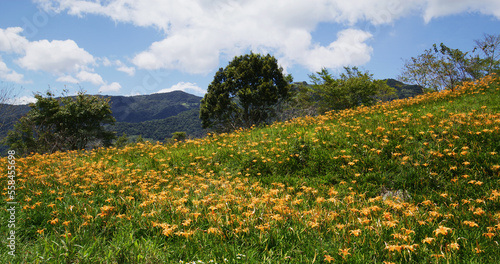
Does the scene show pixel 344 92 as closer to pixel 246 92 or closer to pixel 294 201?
pixel 246 92

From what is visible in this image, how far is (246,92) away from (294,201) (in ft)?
82.3

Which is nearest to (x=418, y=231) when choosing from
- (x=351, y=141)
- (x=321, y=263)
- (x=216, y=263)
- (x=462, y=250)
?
(x=462, y=250)

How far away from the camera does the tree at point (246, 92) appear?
28734mm

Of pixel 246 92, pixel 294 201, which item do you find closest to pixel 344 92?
pixel 246 92

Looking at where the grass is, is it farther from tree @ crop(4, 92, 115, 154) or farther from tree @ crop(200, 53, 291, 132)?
tree @ crop(200, 53, 291, 132)

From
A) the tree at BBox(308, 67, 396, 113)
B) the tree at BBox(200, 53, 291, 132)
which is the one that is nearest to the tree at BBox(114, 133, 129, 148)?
the tree at BBox(200, 53, 291, 132)

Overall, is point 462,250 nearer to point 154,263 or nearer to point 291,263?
point 291,263

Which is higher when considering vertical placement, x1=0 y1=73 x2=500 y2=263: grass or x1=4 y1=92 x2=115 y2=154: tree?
x1=4 y1=92 x2=115 y2=154: tree

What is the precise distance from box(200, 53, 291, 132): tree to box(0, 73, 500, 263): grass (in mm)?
19822

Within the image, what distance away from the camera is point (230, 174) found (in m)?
6.39

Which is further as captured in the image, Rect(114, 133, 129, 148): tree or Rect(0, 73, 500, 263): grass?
Rect(114, 133, 129, 148): tree

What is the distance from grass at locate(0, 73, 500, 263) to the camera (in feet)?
8.45

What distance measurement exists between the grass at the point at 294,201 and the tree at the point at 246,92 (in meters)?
19.8

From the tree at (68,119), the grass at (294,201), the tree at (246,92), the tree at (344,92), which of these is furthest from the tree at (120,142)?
the tree at (344,92)
